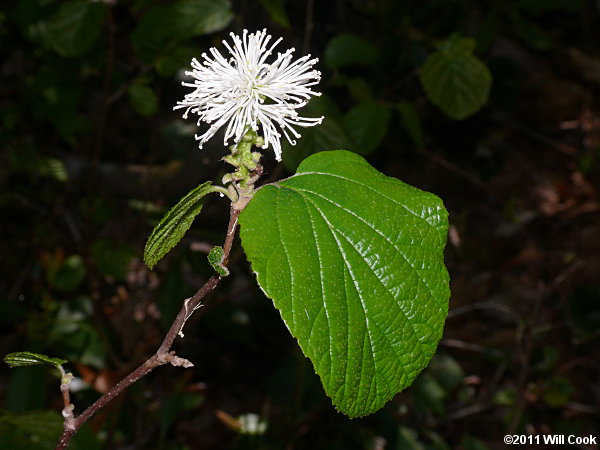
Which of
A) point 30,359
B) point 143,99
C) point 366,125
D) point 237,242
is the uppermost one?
point 30,359

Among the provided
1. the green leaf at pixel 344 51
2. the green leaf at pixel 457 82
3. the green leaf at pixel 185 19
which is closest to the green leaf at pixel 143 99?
the green leaf at pixel 185 19

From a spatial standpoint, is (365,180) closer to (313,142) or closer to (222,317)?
(313,142)

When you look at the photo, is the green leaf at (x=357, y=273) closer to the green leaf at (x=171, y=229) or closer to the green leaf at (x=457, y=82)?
the green leaf at (x=171, y=229)

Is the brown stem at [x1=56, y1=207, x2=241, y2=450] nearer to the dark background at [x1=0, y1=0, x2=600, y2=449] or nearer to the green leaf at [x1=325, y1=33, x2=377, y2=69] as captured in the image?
the dark background at [x1=0, y1=0, x2=600, y2=449]

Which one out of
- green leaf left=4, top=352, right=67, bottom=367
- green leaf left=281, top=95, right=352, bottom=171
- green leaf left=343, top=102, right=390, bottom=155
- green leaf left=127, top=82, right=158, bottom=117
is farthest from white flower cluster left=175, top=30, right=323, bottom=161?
green leaf left=127, top=82, right=158, bottom=117

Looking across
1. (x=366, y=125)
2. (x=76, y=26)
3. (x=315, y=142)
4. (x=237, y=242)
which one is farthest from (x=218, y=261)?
(x=76, y=26)

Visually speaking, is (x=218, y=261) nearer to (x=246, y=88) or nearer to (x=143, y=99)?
(x=246, y=88)
